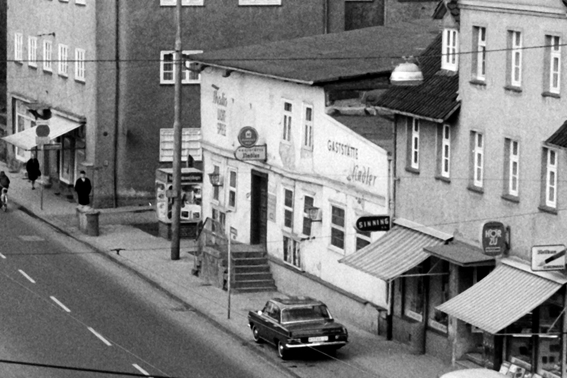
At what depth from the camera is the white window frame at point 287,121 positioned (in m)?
50.0

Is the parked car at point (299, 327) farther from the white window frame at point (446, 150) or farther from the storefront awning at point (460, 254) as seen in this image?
the white window frame at point (446, 150)

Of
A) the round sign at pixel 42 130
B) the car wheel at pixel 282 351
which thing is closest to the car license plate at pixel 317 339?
the car wheel at pixel 282 351

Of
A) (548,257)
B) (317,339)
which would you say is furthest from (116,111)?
(548,257)

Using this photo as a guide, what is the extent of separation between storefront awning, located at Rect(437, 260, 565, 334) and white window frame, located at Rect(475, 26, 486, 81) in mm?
4592

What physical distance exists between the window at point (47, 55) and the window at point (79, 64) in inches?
168

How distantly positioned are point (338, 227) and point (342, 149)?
225 centimetres

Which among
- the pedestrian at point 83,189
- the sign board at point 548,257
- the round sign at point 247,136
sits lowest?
the pedestrian at point 83,189

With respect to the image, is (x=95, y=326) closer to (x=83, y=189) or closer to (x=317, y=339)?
(x=317, y=339)

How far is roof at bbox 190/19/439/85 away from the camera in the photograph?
48844mm

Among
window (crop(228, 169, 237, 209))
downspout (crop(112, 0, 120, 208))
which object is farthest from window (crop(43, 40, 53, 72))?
window (crop(228, 169, 237, 209))

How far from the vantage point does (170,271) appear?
5291 cm

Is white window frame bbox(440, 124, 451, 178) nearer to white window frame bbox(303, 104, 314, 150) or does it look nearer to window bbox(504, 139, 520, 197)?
window bbox(504, 139, 520, 197)

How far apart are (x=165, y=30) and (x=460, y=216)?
27.7 meters

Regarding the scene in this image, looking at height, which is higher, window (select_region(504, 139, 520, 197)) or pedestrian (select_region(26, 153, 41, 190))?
window (select_region(504, 139, 520, 197))
